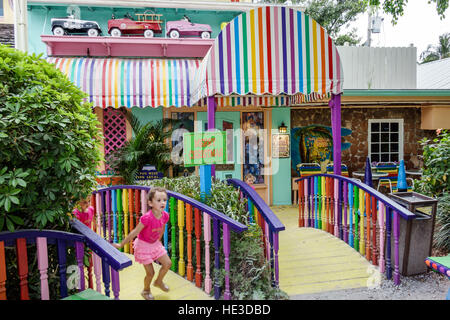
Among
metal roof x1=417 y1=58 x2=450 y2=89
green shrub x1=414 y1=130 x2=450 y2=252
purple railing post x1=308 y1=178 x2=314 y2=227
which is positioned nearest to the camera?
green shrub x1=414 y1=130 x2=450 y2=252

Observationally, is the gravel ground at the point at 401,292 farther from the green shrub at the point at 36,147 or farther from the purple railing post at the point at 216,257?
the green shrub at the point at 36,147

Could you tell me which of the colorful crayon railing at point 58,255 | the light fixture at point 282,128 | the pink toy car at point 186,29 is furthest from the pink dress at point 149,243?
the pink toy car at point 186,29

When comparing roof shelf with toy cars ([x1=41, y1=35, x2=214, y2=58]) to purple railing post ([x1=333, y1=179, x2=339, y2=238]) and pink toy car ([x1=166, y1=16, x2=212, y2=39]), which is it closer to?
pink toy car ([x1=166, y1=16, x2=212, y2=39])

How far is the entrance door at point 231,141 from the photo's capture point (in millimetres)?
9484

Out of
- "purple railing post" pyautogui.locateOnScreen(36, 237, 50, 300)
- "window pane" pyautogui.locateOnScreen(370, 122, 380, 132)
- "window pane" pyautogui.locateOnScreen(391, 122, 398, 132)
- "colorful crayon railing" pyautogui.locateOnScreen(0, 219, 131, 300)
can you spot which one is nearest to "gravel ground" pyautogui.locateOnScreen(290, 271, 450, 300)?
"colorful crayon railing" pyautogui.locateOnScreen(0, 219, 131, 300)

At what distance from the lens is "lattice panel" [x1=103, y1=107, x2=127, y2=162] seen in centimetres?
904

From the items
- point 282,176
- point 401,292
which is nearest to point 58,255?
point 401,292

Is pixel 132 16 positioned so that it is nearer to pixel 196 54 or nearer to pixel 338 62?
pixel 196 54

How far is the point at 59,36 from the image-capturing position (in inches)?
343

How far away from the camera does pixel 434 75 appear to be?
1580cm

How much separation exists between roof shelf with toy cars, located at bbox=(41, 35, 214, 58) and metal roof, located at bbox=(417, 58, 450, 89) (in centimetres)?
1013

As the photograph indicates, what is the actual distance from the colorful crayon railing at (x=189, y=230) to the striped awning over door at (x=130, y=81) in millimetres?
3072

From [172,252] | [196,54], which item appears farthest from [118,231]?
[196,54]

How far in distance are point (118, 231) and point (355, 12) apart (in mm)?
24643
